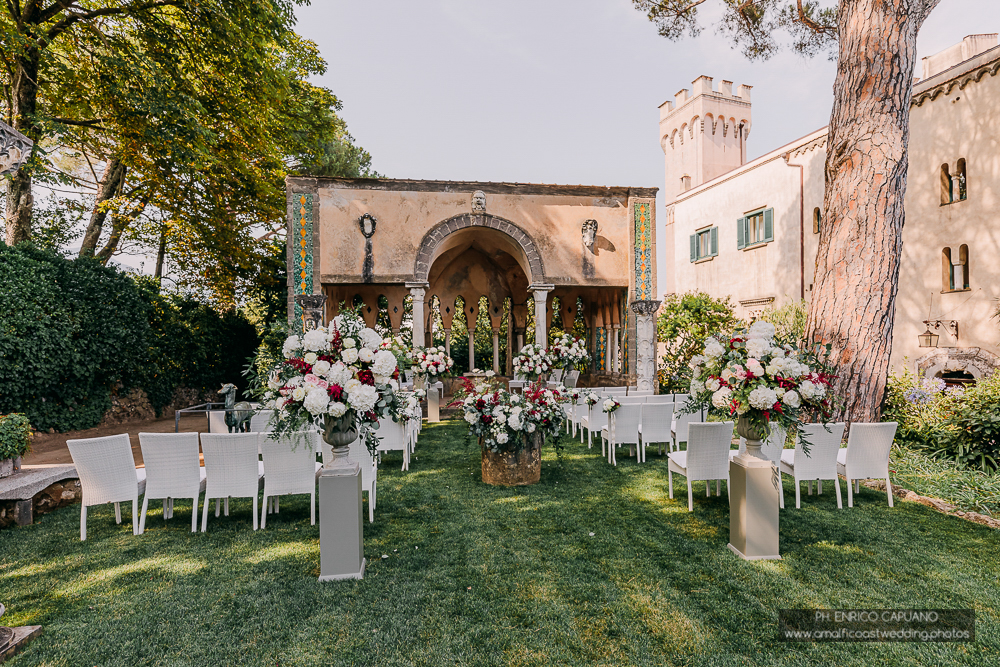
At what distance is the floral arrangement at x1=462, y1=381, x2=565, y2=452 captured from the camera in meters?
4.93

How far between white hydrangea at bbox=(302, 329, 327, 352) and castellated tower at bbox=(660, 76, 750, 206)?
20.8 meters

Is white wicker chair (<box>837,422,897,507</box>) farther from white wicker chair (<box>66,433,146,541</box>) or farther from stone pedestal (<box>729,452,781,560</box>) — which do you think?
white wicker chair (<box>66,433,146,541</box>)

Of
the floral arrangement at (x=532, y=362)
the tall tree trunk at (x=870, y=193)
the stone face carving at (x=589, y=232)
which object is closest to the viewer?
the tall tree trunk at (x=870, y=193)

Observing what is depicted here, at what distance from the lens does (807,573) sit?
311 centimetres

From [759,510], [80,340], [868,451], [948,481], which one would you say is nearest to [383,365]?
[759,510]

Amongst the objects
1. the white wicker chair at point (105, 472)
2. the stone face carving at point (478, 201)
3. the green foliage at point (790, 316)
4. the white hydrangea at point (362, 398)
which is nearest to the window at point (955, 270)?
the green foliage at point (790, 316)

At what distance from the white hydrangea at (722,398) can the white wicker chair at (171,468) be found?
4115mm

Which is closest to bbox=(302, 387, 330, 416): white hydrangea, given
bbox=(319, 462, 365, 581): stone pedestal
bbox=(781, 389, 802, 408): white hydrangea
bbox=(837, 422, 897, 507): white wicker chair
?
bbox=(319, 462, 365, 581): stone pedestal

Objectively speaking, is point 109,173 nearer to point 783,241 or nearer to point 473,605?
point 473,605

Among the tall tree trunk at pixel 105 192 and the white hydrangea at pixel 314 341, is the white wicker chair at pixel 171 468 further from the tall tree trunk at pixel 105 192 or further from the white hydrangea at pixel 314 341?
the tall tree trunk at pixel 105 192

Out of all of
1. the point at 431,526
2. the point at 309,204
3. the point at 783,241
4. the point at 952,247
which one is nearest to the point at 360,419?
the point at 431,526

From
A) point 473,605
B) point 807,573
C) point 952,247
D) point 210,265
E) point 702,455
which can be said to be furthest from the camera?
point 210,265

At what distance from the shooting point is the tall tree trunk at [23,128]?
7543mm

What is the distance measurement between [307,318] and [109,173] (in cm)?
617
